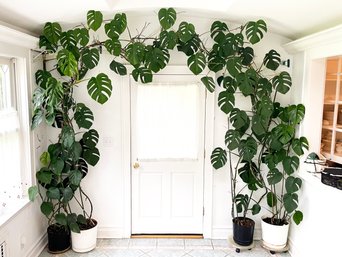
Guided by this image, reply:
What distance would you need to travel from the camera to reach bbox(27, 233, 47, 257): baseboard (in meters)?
3.07

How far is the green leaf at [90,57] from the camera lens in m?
3.03

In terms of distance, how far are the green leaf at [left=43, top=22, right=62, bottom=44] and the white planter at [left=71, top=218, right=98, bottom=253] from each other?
6.48ft

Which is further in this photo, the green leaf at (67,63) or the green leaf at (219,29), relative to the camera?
the green leaf at (219,29)

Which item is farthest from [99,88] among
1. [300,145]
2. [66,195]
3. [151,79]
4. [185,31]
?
[300,145]

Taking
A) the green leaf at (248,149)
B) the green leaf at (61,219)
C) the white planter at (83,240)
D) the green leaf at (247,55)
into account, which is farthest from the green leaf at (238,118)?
the green leaf at (61,219)

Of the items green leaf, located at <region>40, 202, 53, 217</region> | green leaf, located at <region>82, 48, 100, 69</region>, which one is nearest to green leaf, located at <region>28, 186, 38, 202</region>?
green leaf, located at <region>40, 202, 53, 217</region>

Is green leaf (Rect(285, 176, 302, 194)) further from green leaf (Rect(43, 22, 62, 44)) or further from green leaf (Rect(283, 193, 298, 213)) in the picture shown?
green leaf (Rect(43, 22, 62, 44))

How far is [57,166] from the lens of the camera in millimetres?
3008

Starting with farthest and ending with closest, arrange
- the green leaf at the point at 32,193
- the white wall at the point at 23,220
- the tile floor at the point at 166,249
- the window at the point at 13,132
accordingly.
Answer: the tile floor at the point at 166,249, the green leaf at the point at 32,193, the window at the point at 13,132, the white wall at the point at 23,220

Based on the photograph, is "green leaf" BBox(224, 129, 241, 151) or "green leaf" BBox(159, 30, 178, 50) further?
"green leaf" BBox(224, 129, 241, 151)

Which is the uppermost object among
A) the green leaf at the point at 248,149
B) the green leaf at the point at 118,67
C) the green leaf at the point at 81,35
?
the green leaf at the point at 81,35

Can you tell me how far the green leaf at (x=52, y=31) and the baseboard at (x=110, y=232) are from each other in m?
2.16

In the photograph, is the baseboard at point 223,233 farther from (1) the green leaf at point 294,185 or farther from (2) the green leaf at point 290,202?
(1) the green leaf at point 294,185

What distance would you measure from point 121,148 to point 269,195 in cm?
172
